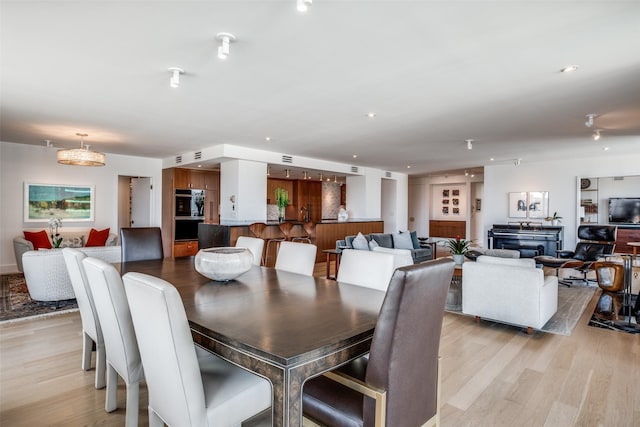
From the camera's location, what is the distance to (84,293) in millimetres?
2340

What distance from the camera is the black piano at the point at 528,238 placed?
25.5 ft

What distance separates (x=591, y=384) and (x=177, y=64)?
160 inches

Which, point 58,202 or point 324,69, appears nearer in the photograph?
point 324,69

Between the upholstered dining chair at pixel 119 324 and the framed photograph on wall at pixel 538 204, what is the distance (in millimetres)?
9001

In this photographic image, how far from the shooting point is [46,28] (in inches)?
92.7

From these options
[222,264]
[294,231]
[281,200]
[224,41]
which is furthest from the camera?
[281,200]

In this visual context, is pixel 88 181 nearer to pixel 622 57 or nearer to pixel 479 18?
pixel 479 18

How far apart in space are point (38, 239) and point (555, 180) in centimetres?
1088

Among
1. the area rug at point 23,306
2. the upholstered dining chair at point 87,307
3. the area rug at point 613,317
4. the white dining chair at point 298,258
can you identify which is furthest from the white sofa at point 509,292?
the area rug at point 23,306

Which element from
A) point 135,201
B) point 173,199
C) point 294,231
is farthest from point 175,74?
point 135,201

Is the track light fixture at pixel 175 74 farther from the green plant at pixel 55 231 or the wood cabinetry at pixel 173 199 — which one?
the wood cabinetry at pixel 173 199

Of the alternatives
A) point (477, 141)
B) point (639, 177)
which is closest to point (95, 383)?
point (477, 141)

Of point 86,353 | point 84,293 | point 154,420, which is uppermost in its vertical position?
point 84,293

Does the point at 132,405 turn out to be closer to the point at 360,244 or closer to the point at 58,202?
the point at 360,244
